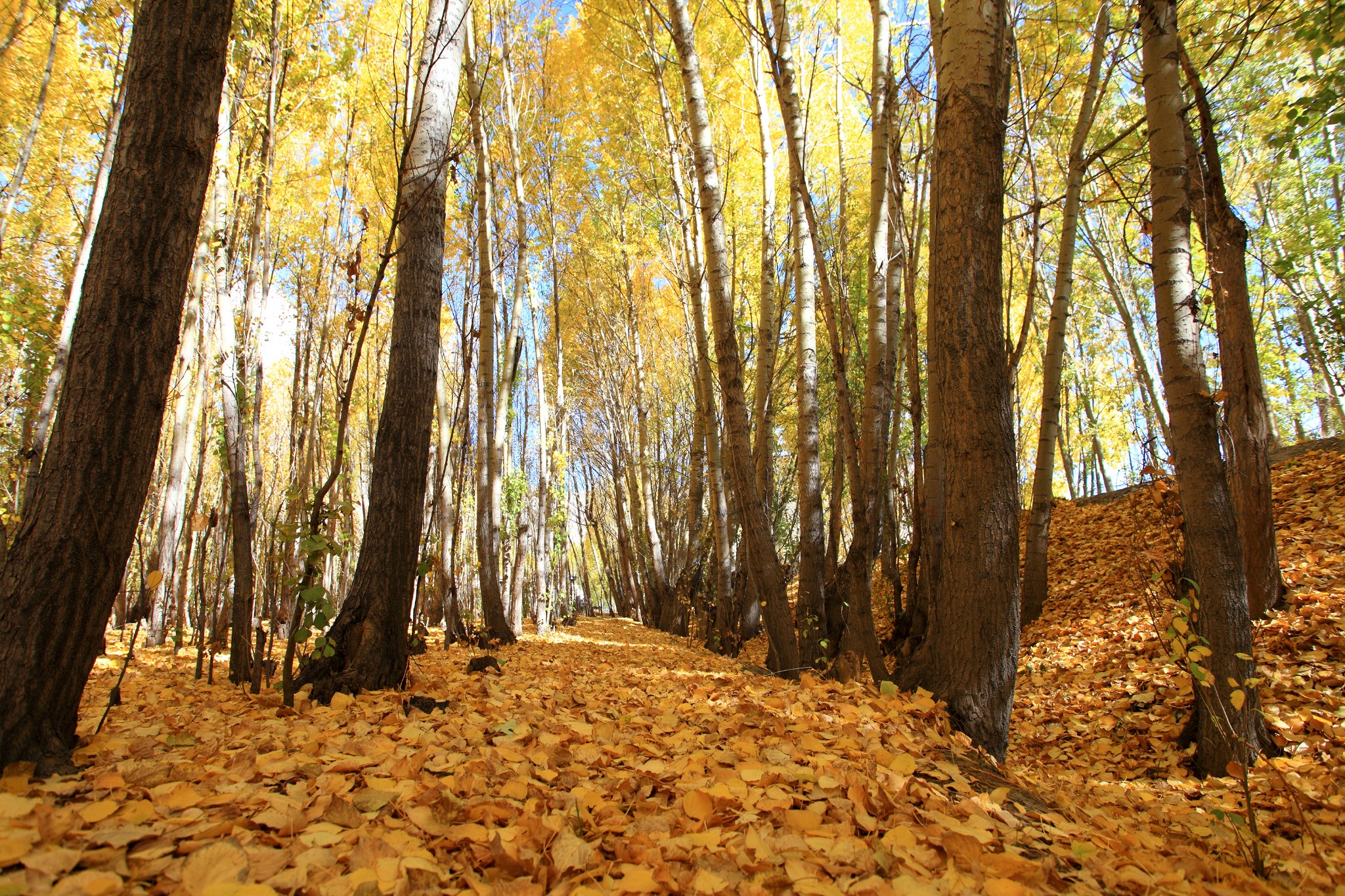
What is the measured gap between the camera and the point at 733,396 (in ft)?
12.9

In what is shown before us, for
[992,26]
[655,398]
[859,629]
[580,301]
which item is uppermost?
[580,301]

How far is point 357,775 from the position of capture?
1534mm

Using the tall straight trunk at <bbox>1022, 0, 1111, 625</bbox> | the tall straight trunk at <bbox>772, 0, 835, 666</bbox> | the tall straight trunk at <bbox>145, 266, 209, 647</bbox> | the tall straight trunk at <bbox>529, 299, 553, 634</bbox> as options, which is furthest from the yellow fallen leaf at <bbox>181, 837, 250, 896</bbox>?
the tall straight trunk at <bbox>529, 299, 553, 634</bbox>

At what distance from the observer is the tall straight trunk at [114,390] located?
147cm

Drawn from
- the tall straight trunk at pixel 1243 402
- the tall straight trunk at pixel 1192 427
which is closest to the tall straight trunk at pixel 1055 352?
the tall straight trunk at pixel 1243 402

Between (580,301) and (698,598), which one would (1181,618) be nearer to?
(698,598)

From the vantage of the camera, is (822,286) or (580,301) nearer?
(822,286)

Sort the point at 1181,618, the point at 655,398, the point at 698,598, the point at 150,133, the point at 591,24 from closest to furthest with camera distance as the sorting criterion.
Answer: the point at 150,133
the point at 1181,618
the point at 591,24
the point at 698,598
the point at 655,398

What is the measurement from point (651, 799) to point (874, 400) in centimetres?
282

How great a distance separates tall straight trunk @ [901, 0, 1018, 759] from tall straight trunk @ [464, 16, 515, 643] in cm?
442

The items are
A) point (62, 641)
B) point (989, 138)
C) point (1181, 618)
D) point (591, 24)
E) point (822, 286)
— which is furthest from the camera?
point (591, 24)

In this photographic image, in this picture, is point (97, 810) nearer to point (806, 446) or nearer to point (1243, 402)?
point (806, 446)

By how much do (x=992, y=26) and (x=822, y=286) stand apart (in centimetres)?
118

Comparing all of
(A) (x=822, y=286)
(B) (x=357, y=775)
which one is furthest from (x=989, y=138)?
(B) (x=357, y=775)
